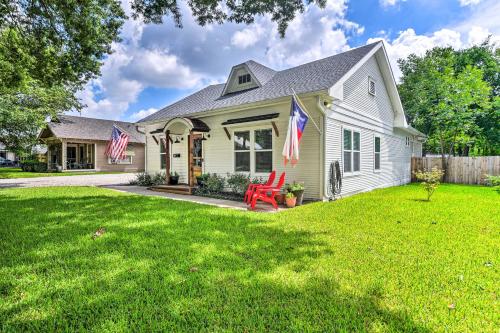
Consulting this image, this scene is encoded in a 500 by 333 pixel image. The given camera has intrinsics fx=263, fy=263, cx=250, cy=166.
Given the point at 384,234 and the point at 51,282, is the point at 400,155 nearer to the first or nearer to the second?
the point at 384,234

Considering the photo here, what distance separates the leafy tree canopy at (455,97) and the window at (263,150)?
14163 mm

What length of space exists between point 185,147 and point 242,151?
11.5ft

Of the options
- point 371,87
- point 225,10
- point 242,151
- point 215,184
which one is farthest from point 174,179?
point 371,87

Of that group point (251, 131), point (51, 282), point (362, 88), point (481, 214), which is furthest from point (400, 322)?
point (362, 88)

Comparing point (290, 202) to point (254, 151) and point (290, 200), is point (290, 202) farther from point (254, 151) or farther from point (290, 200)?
point (254, 151)

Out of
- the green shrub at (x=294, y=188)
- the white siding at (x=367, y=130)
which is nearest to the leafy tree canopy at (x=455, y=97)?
the white siding at (x=367, y=130)

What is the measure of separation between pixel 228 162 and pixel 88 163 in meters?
23.4

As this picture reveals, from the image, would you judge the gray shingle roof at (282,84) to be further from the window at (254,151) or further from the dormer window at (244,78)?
the window at (254,151)

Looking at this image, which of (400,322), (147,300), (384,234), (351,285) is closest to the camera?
(400,322)

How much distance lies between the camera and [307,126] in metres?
8.57

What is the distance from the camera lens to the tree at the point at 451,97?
58.0 ft

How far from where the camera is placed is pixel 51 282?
2.96m

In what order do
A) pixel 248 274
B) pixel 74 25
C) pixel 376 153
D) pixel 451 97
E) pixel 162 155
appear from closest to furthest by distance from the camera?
pixel 248 274, pixel 74 25, pixel 376 153, pixel 162 155, pixel 451 97

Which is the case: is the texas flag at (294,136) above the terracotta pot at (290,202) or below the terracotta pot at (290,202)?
above
